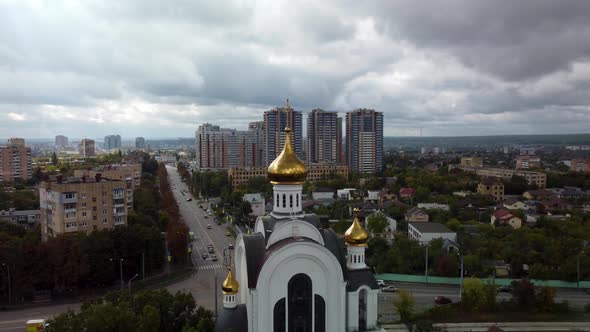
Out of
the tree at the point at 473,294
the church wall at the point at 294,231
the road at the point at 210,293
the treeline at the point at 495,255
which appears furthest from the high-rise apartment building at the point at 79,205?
the tree at the point at 473,294

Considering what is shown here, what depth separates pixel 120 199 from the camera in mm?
35375

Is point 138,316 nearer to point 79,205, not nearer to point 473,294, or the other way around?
point 473,294

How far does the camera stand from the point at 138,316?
16781mm

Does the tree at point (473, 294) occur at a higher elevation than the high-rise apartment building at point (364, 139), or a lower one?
lower

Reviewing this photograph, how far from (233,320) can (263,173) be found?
6134 centimetres

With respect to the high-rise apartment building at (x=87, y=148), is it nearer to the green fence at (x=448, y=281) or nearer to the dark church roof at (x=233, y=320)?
the green fence at (x=448, y=281)

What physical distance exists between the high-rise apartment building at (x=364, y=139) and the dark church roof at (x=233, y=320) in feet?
254

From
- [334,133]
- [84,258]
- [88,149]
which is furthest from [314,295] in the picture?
[88,149]

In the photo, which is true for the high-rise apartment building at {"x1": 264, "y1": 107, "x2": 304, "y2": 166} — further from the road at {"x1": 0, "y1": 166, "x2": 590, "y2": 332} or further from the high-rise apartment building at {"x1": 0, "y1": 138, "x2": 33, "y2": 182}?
the high-rise apartment building at {"x1": 0, "y1": 138, "x2": 33, "y2": 182}

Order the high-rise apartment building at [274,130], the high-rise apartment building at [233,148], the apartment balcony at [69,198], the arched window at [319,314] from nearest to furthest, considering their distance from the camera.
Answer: the arched window at [319,314], the apartment balcony at [69,198], the high-rise apartment building at [274,130], the high-rise apartment building at [233,148]

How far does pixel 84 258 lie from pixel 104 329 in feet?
38.7

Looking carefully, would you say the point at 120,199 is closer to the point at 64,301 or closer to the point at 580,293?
the point at 64,301

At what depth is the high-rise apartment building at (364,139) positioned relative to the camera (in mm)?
90625

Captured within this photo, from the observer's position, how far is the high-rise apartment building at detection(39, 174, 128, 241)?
104 ft
